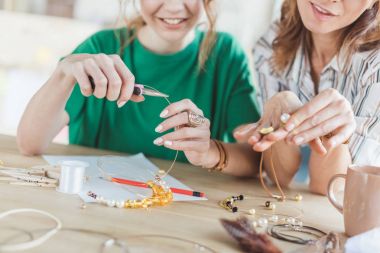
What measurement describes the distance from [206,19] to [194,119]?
61cm

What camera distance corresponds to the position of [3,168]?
105 cm

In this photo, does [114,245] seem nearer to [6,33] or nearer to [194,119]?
[194,119]

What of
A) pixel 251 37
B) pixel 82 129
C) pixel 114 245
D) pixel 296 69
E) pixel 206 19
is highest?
pixel 251 37

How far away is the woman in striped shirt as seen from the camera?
101cm

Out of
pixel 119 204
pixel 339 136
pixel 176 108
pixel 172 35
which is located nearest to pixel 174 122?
pixel 176 108

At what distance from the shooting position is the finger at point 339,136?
1.02m

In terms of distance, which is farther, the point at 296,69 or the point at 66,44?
the point at 66,44

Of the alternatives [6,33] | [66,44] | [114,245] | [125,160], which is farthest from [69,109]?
[6,33]

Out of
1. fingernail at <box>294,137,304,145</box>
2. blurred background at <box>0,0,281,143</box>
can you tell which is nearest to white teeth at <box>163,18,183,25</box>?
fingernail at <box>294,137,304,145</box>

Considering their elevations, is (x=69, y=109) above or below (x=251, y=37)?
below

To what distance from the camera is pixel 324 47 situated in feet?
4.60

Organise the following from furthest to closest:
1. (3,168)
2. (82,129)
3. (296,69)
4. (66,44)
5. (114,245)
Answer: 1. (66,44)
2. (82,129)
3. (296,69)
4. (3,168)
5. (114,245)

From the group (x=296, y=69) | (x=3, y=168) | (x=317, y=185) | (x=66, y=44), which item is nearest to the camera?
(x=3, y=168)

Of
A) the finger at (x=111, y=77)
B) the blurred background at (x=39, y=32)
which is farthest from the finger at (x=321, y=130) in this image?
the blurred background at (x=39, y=32)
